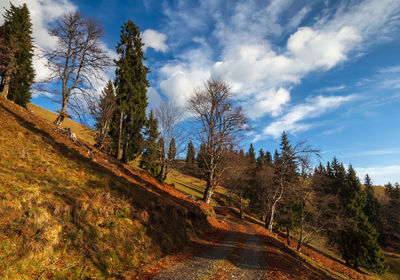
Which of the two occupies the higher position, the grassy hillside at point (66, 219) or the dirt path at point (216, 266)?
the grassy hillside at point (66, 219)

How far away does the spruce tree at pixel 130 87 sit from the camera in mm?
23641

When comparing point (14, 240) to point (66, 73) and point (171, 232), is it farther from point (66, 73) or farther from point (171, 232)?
point (66, 73)

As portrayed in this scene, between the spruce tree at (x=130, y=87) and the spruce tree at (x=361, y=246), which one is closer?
the spruce tree at (x=130, y=87)

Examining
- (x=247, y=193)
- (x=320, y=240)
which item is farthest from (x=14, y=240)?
(x=247, y=193)

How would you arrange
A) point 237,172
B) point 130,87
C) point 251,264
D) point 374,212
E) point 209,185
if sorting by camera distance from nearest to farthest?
point 251,264 → point 209,185 → point 130,87 → point 237,172 → point 374,212

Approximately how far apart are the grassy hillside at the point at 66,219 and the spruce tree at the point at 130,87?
437 inches

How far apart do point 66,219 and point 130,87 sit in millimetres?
20032

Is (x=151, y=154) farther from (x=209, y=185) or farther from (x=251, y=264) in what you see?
(x=251, y=264)

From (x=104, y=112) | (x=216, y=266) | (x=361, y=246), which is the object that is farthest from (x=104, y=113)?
(x=361, y=246)

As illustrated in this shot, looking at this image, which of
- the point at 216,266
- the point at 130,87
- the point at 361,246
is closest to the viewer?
the point at 216,266

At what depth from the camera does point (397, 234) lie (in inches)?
2216

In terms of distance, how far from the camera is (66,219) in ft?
24.0

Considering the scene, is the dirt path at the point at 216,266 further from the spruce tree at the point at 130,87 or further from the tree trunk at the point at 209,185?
the spruce tree at the point at 130,87

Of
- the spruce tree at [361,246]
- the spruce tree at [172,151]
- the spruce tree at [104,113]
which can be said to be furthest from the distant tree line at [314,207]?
the spruce tree at [104,113]
